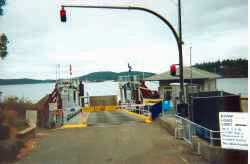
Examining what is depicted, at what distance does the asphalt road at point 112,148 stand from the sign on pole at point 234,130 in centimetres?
145

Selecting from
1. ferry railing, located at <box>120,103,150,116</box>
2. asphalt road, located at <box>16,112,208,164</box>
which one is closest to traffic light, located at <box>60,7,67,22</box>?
asphalt road, located at <box>16,112,208,164</box>

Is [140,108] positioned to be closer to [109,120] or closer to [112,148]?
[109,120]

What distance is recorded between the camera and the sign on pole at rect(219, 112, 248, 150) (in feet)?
22.0

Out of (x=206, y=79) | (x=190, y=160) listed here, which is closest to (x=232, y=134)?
(x=190, y=160)

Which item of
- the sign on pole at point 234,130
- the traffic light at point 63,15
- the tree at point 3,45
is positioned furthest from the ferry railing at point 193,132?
the tree at point 3,45

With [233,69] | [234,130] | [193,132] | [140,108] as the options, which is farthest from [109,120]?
[233,69]

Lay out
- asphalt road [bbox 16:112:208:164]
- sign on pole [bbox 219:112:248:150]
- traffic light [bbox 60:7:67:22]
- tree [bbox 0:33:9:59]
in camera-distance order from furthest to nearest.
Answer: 1. tree [bbox 0:33:9:59]
2. traffic light [bbox 60:7:67:22]
3. asphalt road [bbox 16:112:208:164]
4. sign on pole [bbox 219:112:248:150]

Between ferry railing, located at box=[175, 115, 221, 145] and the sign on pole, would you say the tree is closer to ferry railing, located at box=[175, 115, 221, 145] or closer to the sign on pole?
ferry railing, located at box=[175, 115, 221, 145]

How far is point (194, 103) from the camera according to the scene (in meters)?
10.2

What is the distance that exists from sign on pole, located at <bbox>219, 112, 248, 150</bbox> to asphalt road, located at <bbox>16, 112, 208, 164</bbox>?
1.45 m

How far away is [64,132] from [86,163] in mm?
5484

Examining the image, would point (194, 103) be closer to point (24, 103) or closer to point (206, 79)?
point (24, 103)

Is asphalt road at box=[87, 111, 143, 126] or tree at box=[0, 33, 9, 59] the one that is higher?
tree at box=[0, 33, 9, 59]

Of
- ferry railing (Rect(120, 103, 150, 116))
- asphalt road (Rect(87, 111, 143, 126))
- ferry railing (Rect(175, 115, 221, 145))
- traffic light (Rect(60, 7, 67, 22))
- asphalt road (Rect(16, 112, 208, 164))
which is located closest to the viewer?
asphalt road (Rect(16, 112, 208, 164))
